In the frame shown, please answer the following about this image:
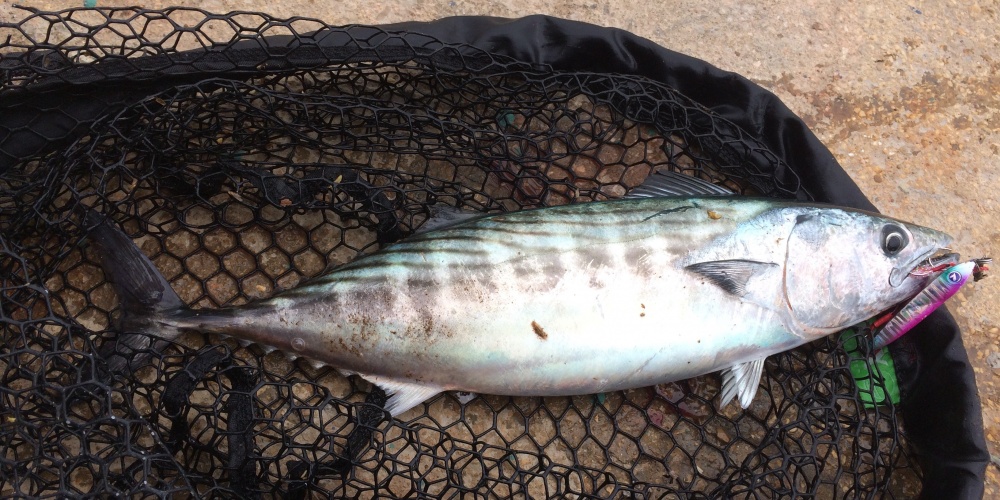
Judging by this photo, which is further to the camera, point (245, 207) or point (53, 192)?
point (245, 207)

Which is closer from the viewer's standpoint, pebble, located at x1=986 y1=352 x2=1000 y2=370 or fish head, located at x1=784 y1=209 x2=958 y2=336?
fish head, located at x1=784 y1=209 x2=958 y2=336

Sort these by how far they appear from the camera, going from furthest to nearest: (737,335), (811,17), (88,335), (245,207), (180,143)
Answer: (811,17) < (245,207) < (180,143) < (737,335) < (88,335)

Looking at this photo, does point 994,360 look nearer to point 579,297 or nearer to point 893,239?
point 893,239

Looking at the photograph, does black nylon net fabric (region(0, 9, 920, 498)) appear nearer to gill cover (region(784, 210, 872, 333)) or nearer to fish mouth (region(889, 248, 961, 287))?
gill cover (region(784, 210, 872, 333))

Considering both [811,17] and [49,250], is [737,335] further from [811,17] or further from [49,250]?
[49,250]

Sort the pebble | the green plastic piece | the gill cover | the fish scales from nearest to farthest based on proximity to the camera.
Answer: the fish scales < the gill cover < the green plastic piece < the pebble

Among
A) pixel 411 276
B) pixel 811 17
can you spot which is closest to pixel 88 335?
pixel 411 276

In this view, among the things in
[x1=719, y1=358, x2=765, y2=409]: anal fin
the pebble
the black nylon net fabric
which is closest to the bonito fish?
[x1=719, y1=358, x2=765, y2=409]: anal fin
